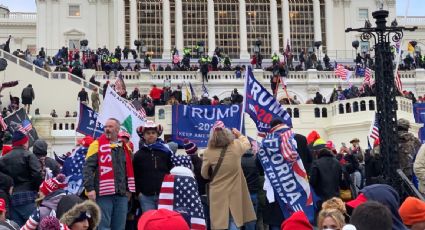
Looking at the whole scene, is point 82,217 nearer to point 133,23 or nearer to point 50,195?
point 50,195

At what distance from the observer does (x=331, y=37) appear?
60031mm

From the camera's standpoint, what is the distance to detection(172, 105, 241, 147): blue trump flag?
1909cm

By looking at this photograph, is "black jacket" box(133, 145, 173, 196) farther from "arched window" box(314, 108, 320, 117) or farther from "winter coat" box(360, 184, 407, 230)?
"arched window" box(314, 108, 320, 117)

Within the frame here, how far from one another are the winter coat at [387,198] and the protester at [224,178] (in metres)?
2.67

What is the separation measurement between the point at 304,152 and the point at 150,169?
2.51 m

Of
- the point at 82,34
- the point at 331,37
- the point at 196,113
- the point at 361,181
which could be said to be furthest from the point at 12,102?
the point at 331,37

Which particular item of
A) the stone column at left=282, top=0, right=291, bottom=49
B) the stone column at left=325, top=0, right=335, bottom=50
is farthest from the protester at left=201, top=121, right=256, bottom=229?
the stone column at left=325, top=0, right=335, bottom=50

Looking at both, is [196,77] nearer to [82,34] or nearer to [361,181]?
[82,34]

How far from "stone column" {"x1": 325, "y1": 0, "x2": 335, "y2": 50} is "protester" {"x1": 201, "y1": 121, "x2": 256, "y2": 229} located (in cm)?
5130

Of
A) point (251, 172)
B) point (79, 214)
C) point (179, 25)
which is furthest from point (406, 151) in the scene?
point (179, 25)

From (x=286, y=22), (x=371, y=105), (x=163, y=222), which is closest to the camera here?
(x=163, y=222)

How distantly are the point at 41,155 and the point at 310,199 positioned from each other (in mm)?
3421

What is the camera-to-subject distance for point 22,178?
31.6ft

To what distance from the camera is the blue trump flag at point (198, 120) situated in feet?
62.6
